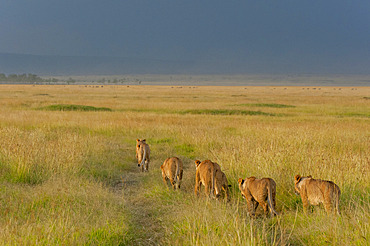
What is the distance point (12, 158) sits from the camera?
798cm

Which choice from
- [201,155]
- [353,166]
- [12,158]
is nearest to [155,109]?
[201,155]

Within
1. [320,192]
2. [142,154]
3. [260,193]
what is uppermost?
[320,192]

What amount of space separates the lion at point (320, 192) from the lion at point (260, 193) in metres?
0.48

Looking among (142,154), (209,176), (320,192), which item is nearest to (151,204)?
(209,176)

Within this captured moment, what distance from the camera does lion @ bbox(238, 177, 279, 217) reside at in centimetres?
498

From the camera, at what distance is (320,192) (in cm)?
475

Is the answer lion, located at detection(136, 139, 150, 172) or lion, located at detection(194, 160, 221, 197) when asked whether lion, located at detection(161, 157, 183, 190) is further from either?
lion, located at detection(136, 139, 150, 172)

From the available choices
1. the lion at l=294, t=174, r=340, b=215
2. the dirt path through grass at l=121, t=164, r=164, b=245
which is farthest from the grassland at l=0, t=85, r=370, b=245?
the lion at l=294, t=174, r=340, b=215

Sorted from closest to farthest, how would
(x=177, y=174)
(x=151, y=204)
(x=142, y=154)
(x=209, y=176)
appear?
1. (x=209, y=176)
2. (x=151, y=204)
3. (x=177, y=174)
4. (x=142, y=154)

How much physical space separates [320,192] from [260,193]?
0.88 m

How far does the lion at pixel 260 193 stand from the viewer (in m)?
4.98

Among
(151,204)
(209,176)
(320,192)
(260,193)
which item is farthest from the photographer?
(151,204)

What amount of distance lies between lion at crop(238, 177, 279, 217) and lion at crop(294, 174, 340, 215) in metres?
0.48

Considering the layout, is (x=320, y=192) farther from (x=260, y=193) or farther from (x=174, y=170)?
(x=174, y=170)
